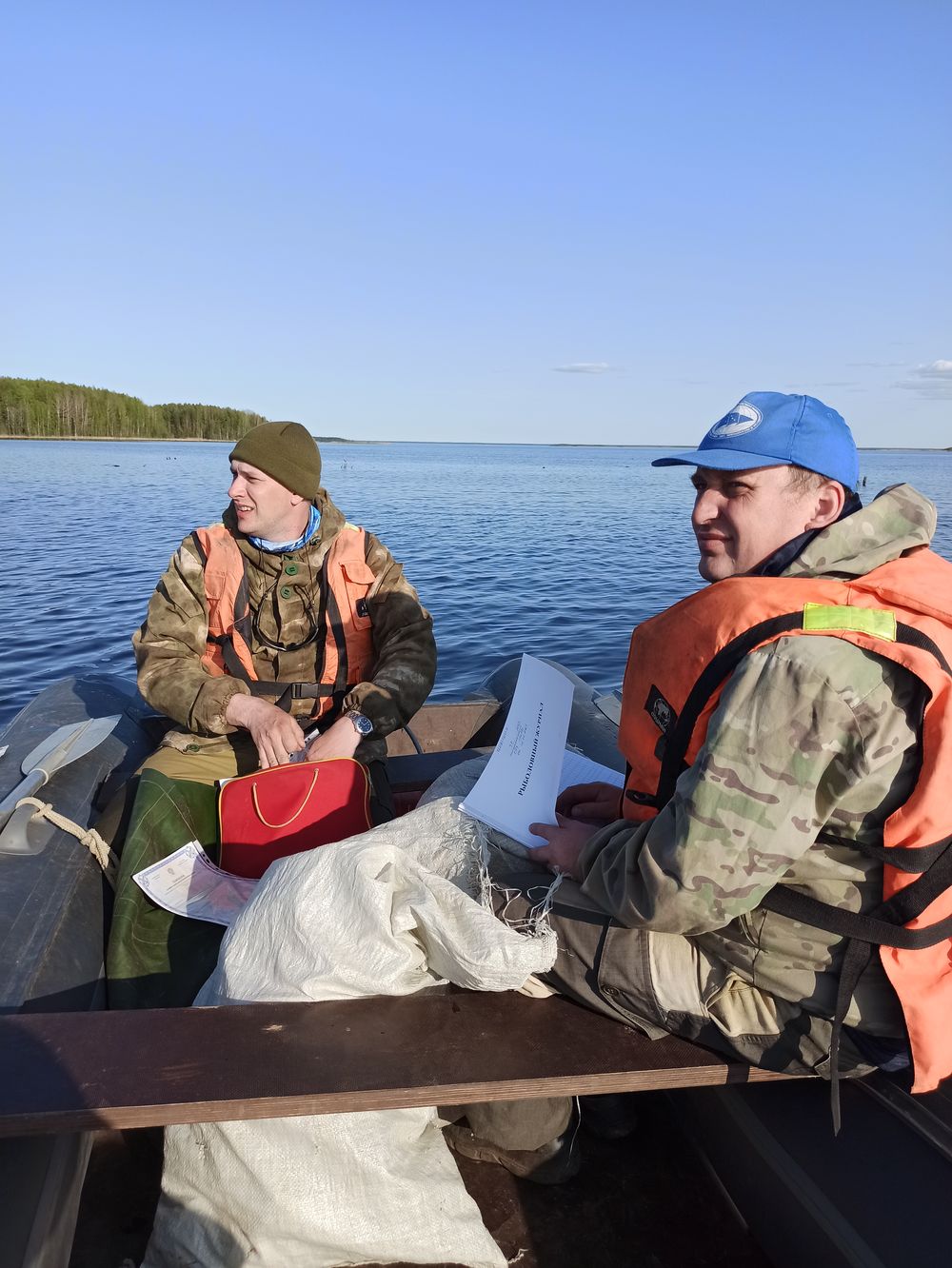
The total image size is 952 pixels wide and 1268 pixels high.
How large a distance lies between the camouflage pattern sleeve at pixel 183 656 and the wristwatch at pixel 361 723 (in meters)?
0.50

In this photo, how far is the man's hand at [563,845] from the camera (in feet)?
6.07

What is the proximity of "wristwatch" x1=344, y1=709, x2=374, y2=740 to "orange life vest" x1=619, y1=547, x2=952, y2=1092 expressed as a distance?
1689 millimetres

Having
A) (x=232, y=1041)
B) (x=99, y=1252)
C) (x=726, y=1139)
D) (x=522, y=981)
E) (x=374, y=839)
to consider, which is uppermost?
(x=374, y=839)

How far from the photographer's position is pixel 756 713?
1396mm

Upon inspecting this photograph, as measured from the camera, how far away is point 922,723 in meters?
1.37

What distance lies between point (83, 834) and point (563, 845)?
1744mm

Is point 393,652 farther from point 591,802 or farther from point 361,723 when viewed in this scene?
point 591,802

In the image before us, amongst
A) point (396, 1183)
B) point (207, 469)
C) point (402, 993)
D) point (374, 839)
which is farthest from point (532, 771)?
point (207, 469)

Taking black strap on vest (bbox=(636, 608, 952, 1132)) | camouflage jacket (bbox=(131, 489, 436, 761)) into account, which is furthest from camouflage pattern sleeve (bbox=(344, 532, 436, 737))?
black strap on vest (bbox=(636, 608, 952, 1132))

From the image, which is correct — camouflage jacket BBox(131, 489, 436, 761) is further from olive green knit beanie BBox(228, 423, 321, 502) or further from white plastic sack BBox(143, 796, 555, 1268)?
white plastic sack BBox(143, 796, 555, 1268)

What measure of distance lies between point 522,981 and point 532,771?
0.54 meters

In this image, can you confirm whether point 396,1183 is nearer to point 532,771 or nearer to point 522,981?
point 522,981

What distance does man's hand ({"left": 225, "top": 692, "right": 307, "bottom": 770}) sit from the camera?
9.89ft

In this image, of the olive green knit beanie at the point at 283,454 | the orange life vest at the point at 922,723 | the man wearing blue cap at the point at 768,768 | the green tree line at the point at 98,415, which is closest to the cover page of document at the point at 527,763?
the man wearing blue cap at the point at 768,768
